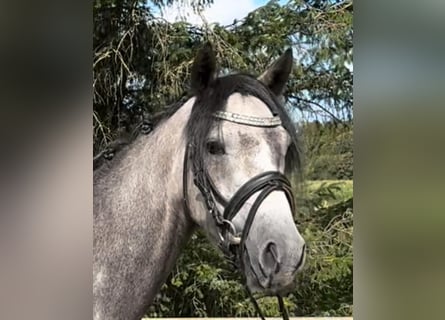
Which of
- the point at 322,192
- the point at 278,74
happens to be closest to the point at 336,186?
the point at 322,192

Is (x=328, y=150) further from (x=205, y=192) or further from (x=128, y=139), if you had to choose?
(x=128, y=139)

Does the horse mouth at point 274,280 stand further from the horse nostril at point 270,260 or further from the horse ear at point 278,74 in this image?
the horse ear at point 278,74

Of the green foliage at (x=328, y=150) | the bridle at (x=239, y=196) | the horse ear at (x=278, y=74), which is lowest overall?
the bridle at (x=239, y=196)

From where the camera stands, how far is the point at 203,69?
212 centimetres

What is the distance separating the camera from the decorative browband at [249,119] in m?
2.09

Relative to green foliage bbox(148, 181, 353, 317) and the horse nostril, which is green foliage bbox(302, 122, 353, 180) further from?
the horse nostril

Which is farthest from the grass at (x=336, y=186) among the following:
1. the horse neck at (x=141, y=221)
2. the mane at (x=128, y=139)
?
the mane at (x=128, y=139)

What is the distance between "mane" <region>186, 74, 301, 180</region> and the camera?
211cm

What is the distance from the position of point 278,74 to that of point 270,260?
0.71m

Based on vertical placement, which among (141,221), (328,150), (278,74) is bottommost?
(141,221)
